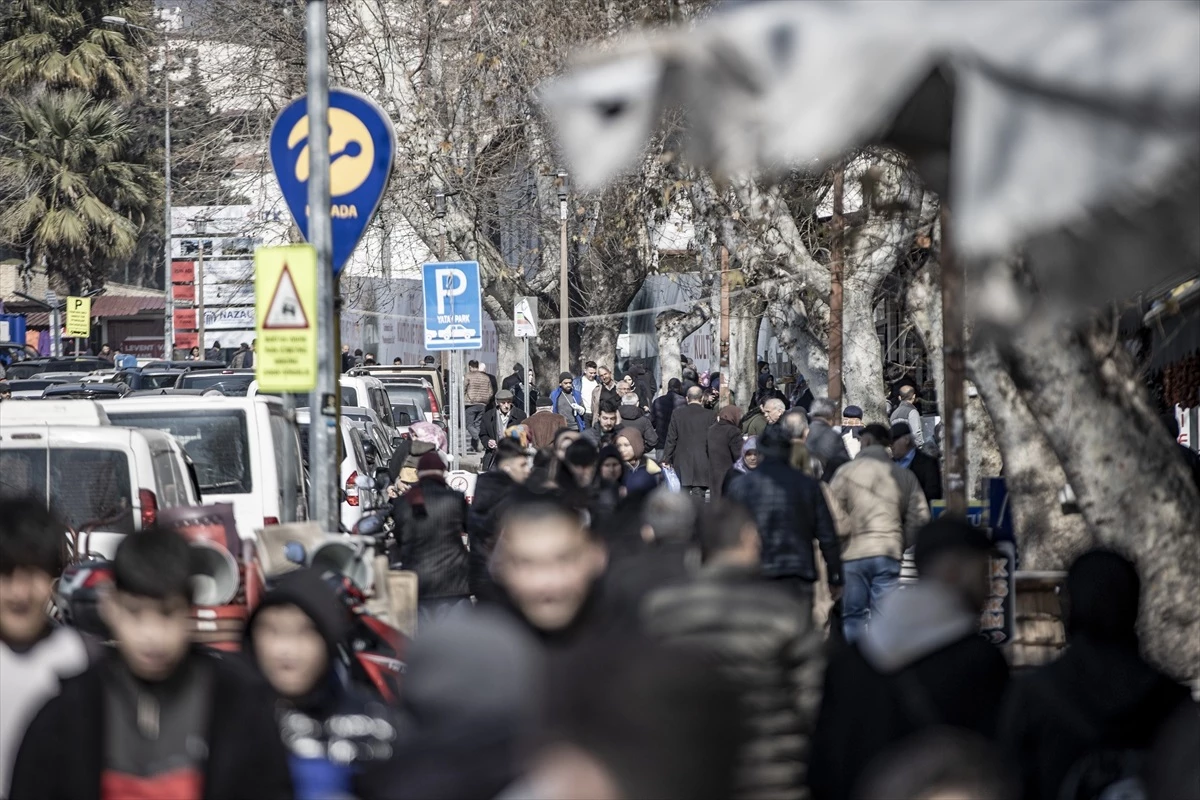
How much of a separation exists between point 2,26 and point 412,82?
24215mm

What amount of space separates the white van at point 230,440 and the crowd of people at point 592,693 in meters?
6.68

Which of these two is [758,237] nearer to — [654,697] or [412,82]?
[412,82]

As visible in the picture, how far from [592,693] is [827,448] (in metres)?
13.5

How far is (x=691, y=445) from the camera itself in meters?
20.0

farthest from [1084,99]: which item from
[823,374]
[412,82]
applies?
[823,374]

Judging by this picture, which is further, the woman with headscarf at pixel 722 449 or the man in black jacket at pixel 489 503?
the woman with headscarf at pixel 722 449

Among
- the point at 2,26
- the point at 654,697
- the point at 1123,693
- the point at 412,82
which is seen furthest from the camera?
the point at 2,26

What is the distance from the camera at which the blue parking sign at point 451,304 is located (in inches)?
734

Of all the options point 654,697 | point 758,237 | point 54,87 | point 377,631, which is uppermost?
point 54,87

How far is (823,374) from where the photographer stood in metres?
28.8

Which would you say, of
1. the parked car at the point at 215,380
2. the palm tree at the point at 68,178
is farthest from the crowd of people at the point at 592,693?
the palm tree at the point at 68,178

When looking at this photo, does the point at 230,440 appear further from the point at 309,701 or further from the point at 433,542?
the point at 309,701

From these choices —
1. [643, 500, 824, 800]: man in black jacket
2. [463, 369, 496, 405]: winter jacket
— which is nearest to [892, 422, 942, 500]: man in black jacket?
[643, 500, 824, 800]: man in black jacket

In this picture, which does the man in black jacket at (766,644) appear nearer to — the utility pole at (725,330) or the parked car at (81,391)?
the parked car at (81,391)
